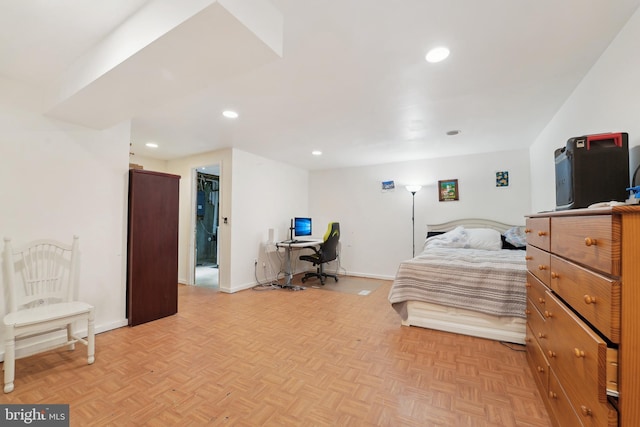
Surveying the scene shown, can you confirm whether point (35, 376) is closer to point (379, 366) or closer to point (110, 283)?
point (110, 283)

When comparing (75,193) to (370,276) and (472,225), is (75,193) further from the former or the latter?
(472,225)

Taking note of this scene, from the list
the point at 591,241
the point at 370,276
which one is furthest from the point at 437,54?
the point at 370,276

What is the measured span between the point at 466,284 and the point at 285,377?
1938 millimetres

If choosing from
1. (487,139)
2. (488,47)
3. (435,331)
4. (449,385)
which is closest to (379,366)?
(449,385)

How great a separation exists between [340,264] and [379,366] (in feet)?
11.9

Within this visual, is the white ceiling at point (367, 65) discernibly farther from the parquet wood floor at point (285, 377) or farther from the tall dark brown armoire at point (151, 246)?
the parquet wood floor at point (285, 377)

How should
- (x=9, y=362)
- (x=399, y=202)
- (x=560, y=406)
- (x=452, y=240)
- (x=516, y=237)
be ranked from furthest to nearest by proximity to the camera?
1. (x=399, y=202)
2. (x=452, y=240)
3. (x=516, y=237)
4. (x=9, y=362)
5. (x=560, y=406)

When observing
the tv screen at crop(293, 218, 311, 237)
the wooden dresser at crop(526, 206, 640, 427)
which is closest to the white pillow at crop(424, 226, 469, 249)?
the tv screen at crop(293, 218, 311, 237)

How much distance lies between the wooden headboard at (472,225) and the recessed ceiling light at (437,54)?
11.0 ft

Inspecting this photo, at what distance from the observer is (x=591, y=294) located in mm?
958

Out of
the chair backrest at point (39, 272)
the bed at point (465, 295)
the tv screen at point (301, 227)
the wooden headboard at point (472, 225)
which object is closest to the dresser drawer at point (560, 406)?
the bed at point (465, 295)

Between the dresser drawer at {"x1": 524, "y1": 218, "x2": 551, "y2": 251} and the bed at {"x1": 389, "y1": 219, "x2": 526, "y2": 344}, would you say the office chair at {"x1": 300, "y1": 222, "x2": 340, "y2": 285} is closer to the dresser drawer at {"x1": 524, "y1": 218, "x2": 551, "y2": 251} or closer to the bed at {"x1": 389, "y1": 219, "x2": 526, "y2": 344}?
the bed at {"x1": 389, "y1": 219, "x2": 526, "y2": 344}

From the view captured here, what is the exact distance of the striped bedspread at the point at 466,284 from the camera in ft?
7.95

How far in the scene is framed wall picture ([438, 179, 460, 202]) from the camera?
183 inches
